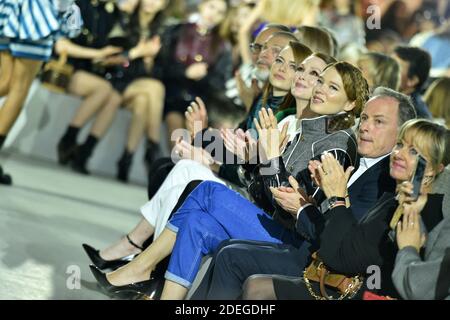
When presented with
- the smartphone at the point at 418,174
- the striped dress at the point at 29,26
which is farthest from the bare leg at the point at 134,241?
the striped dress at the point at 29,26

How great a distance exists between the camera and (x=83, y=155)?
8.36 meters

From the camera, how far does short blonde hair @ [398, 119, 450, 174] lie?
3451 millimetres

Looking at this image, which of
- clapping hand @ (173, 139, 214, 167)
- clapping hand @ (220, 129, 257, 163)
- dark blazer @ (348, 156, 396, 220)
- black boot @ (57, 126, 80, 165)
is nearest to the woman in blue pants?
dark blazer @ (348, 156, 396, 220)

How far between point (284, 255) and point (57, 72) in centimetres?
507

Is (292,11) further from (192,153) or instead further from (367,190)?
(367,190)

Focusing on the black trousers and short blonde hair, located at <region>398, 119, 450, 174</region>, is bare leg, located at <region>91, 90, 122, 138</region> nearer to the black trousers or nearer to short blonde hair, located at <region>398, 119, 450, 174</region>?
the black trousers

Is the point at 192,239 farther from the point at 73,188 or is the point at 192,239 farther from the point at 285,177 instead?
the point at 73,188

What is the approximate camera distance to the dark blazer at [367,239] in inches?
135

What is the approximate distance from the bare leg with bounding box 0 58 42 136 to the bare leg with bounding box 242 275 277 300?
3564 mm

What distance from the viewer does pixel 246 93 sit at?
18.5 ft

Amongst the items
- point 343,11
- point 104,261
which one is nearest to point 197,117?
point 104,261

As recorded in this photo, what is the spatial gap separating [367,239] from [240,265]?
19.5 inches

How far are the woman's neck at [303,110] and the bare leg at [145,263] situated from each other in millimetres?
719
